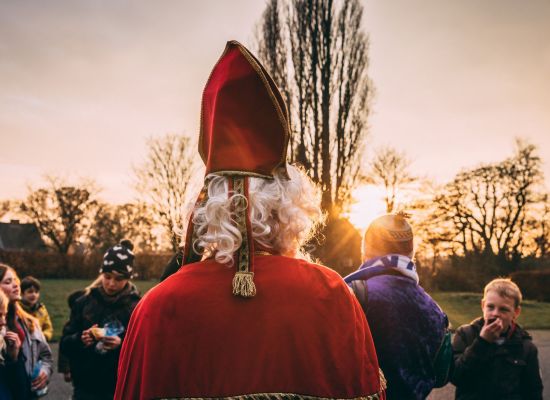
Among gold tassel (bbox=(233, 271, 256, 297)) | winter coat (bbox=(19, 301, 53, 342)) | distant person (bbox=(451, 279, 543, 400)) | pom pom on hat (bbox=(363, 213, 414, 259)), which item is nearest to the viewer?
gold tassel (bbox=(233, 271, 256, 297))

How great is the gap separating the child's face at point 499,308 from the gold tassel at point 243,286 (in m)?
2.51

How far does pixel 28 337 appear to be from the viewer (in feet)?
11.5

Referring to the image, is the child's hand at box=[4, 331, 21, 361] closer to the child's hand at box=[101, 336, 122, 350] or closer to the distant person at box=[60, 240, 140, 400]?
the distant person at box=[60, 240, 140, 400]

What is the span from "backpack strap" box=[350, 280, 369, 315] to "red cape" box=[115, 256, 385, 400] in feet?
2.78

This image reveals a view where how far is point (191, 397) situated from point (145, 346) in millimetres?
202

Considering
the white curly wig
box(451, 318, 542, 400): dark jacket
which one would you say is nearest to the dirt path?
box(451, 318, 542, 400): dark jacket

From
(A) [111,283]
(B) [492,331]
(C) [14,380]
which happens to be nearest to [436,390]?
(B) [492,331]

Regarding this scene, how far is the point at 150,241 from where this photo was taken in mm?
41125

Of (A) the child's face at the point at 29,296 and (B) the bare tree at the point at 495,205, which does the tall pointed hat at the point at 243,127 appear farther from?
(B) the bare tree at the point at 495,205

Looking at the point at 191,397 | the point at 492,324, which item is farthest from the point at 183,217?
the point at 492,324

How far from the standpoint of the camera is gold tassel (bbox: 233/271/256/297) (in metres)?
1.30

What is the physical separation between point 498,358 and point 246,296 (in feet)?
8.61

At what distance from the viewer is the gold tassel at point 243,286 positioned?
130 centimetres

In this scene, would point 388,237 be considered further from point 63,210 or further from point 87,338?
point 63,210
